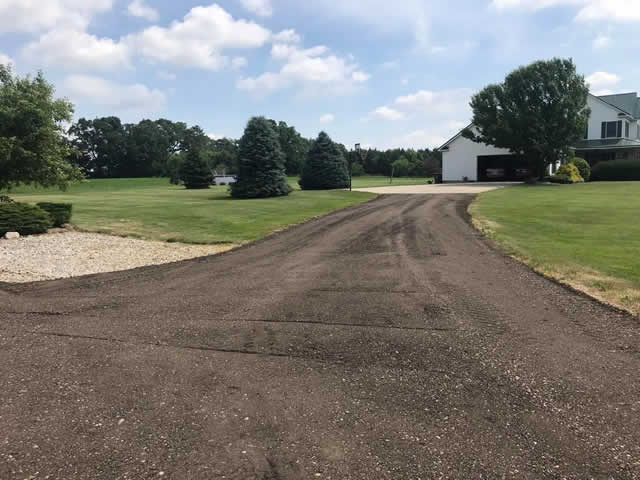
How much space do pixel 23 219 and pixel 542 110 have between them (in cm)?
3984

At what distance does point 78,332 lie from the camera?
5918mm

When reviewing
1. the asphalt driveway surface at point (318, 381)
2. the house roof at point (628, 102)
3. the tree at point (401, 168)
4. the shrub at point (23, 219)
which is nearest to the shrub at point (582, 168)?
the house roof at point (628, 102)

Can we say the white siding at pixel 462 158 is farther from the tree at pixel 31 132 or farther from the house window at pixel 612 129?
the tree at pixel 31 132

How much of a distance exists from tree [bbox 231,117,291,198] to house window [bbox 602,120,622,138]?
3739 cm

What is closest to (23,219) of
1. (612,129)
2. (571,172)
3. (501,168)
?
(571,172)

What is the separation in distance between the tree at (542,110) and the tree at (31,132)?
35592 millimetres

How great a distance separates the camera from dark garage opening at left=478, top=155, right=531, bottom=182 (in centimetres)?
4909

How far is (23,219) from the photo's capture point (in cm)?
1419

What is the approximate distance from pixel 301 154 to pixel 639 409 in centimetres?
10233

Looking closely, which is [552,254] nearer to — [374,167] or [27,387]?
[27,387]

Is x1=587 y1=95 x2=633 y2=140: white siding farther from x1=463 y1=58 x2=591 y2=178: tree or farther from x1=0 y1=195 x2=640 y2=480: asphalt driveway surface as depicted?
x1=0 y1=195 x2=640 y2=480: asphalt driveway surface

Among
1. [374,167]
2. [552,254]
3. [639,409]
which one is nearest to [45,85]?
[552,254]

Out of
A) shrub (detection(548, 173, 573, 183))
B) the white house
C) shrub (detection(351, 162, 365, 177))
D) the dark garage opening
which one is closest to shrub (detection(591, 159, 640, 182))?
the white house

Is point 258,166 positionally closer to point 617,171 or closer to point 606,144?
point 617,171
